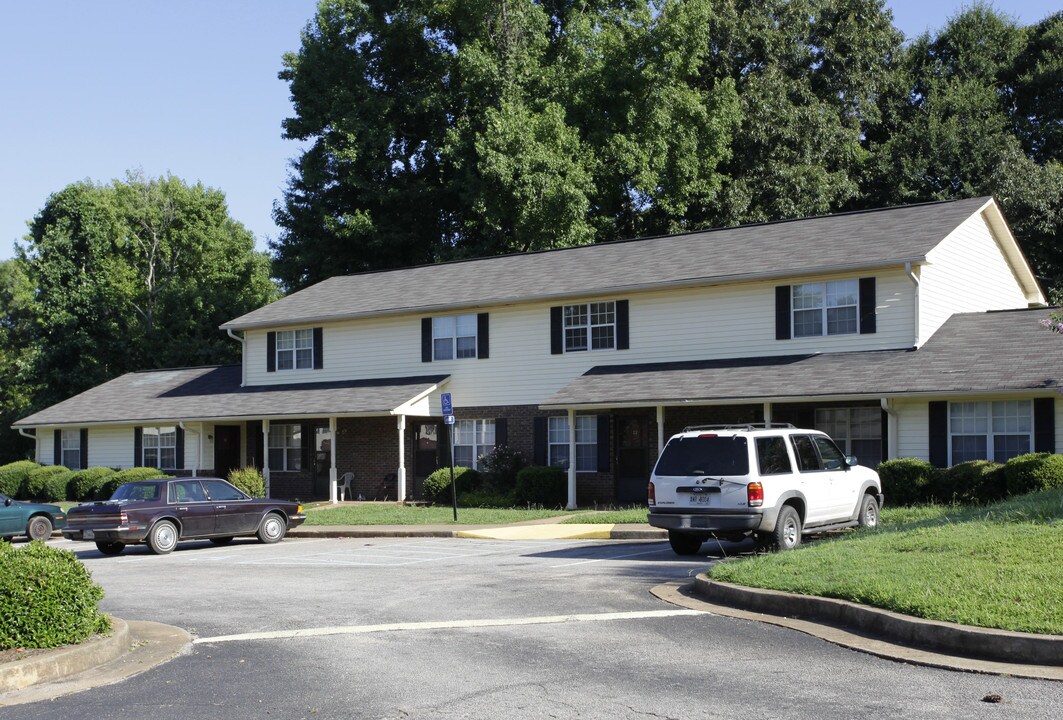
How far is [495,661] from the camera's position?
31.1 feet

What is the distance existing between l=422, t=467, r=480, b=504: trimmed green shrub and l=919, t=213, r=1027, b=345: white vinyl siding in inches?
475

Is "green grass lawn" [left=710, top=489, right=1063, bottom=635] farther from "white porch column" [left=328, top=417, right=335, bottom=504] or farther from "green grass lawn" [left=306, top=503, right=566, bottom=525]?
"white porch column" [left=328, top=417, right=335, bottom=504]

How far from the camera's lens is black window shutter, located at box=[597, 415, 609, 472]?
29.8 meters

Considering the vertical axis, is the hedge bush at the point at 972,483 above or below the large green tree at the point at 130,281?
below

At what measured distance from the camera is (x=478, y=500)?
30.3 meters

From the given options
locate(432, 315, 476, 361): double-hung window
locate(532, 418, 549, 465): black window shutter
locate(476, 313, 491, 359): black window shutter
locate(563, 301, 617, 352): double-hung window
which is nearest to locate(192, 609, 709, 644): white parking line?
locate(532, 418, 549, 465): black window shutter

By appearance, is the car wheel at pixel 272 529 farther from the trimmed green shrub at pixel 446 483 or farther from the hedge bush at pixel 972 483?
the hedge bush at pixel 972 483

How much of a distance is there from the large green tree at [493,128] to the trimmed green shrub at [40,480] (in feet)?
45.9

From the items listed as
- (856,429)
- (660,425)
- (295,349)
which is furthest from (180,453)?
(856,429)

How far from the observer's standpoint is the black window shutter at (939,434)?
80.8 ft

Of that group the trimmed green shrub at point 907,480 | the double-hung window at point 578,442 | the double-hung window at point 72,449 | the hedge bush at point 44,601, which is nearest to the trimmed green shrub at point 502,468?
the double-hung window at point 578,442

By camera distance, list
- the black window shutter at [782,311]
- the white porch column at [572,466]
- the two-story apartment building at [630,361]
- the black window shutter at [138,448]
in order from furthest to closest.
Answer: the black window shutter at [138,448], the white porch column at [572,466], the black window shutter at [782,311], the two-story apartment building at [630,361]

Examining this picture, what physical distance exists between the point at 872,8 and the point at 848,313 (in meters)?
25.8

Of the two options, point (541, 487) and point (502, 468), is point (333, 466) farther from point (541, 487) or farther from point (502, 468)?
point (541, 487)
